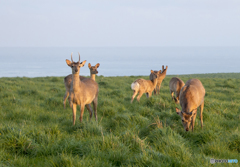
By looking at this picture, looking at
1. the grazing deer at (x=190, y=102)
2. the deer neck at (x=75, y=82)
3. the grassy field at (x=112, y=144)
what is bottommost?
the grassy field at (x=112, y=144)

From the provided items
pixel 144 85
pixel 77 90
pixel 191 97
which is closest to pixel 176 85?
pixel 144 85

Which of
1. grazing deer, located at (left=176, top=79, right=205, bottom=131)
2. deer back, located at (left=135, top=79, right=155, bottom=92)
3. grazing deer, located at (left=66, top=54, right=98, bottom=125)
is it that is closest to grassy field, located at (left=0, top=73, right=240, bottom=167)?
grazing deer, located at (left=176, top=79, right=205, bottom=131)

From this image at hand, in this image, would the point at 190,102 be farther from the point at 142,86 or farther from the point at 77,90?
the point at 142,86

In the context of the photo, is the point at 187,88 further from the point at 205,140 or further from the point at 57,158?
the point at 57,158

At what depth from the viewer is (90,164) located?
362cm

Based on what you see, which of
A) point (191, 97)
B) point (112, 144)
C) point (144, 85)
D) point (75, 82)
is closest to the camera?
point (112, 144)

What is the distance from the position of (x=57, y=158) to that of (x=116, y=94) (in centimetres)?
803

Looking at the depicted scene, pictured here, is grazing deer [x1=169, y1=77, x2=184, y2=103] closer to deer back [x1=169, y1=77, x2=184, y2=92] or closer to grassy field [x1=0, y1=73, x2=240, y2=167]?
deer back [x1=169, y1=77, x2=184, y2=92]

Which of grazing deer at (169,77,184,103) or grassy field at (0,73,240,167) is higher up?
grazing deer at (169,77,184,103)

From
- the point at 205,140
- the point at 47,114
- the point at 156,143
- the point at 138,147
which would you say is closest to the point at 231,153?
the point at 205,140

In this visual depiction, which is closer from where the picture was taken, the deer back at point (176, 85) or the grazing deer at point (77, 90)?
the grazing deer at point (77, 90)

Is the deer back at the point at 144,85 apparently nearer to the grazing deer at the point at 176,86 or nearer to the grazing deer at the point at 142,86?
the grazing deer at the point at 142,86

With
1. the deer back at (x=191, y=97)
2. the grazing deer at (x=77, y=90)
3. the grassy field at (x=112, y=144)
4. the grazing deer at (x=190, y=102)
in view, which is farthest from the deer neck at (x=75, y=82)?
the deer back at (x=191, y=97)

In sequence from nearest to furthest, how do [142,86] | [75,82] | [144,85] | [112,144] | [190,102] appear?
[112,144], [190,102], [75,82], [142,86], [144,85]
